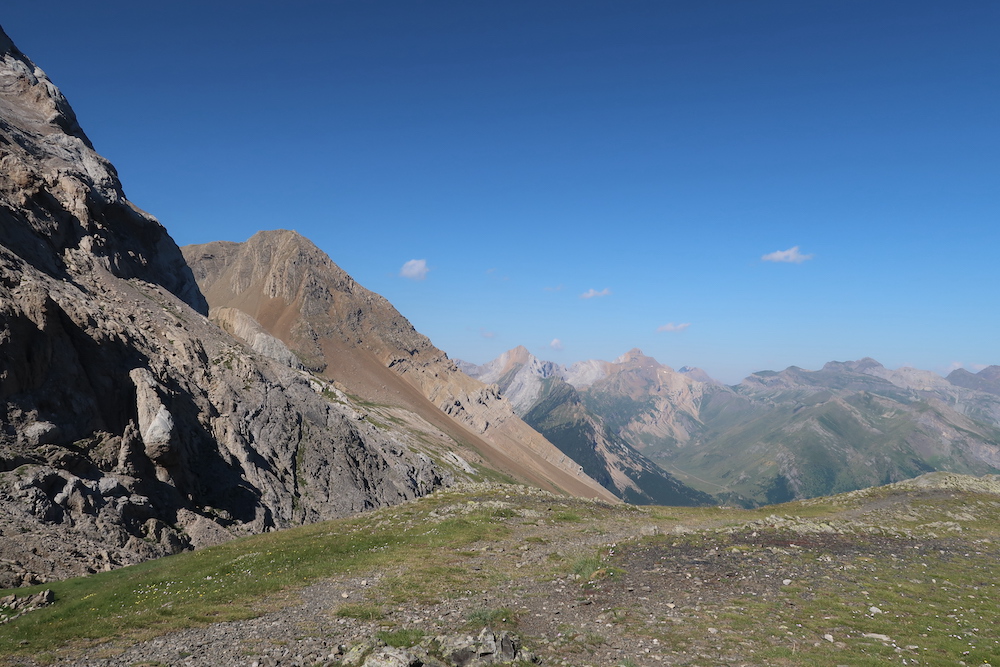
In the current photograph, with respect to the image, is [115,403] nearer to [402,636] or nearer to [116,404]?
[116,404]

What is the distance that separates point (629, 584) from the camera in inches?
912

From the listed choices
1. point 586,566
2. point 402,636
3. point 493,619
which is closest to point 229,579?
point 402,636

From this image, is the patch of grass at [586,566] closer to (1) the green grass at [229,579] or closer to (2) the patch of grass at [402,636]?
(1) the green grass at [229,579]

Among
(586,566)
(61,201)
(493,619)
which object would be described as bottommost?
(586,566)

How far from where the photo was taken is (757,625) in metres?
18.2

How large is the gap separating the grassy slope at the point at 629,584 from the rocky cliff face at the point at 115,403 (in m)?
11.9

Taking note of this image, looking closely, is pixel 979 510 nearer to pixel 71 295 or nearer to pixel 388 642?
pixel 388 642

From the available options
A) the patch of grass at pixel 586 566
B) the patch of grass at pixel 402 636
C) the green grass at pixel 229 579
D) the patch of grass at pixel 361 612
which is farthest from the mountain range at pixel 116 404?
the patch of grass at pixel 586 566

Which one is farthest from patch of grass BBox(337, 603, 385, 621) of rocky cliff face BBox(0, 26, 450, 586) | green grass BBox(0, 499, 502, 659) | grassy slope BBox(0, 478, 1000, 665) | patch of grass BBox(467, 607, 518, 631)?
rocky cliff face BBox(0, 26, 450, 586)

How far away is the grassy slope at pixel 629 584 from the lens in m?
16.7

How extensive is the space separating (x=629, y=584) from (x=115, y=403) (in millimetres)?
51140

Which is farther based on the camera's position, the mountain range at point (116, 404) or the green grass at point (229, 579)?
the mountain range at point (116, 404)

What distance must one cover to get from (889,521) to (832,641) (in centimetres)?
3615

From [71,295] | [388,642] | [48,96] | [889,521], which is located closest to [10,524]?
[388,642]
